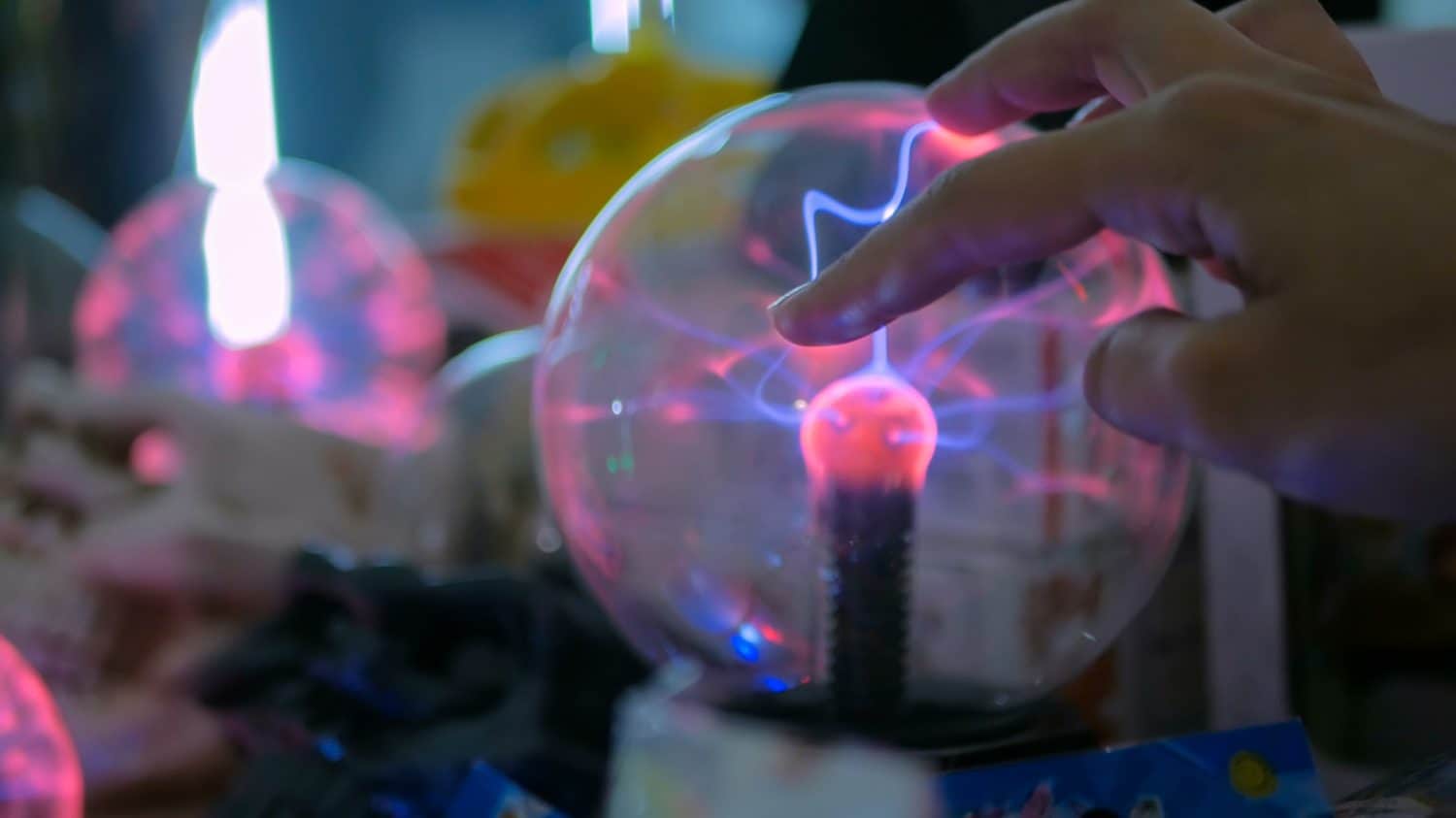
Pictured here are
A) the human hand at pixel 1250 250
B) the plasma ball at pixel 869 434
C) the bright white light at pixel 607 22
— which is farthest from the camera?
the bright white light at pixel 607 22

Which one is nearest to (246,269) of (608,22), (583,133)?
(583,133)

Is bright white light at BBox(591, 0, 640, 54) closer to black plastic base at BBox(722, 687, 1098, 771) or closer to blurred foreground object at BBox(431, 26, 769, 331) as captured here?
blurred foreground object at BBox(431, 26, 769, 331)

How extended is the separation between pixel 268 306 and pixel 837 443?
35.5 inches

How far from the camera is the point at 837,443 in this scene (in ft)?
1.34

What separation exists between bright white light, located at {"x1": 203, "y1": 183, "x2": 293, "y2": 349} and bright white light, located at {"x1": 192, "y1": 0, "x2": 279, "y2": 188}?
1100 mm

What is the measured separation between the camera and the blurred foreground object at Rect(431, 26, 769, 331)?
1.48 meters

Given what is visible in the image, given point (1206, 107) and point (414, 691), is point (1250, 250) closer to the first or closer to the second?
point (1206, 107)

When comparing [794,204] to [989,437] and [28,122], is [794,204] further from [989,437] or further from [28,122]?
[28,122]

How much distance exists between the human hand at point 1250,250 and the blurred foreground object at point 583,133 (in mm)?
1103

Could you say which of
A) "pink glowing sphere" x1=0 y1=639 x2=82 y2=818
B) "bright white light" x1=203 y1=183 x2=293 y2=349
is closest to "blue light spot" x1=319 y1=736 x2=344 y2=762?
"pink glowing sphere" x1=0 y1=639 x2=82 y2=818

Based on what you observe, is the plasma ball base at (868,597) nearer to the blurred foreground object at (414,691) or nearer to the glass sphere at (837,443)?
the glass sphere at (837,443)

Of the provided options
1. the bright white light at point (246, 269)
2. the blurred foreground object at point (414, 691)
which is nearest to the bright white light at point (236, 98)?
the bright white light at point (246, 269)

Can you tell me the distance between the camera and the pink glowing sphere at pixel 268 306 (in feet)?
3.62

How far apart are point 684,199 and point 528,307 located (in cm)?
87
